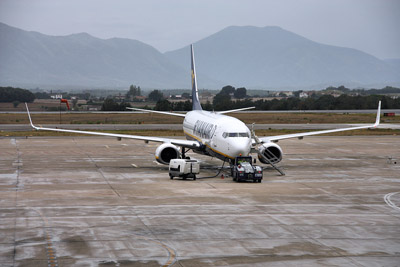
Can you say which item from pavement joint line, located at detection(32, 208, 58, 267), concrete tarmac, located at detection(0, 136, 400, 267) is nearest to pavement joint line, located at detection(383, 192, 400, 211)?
concrete tarmac, located at detection(0, 136, 400, 267)

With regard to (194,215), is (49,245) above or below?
below

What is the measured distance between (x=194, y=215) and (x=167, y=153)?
1735 centimetres

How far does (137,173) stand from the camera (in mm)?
45781

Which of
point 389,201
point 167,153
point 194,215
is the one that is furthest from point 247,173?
point 194,215

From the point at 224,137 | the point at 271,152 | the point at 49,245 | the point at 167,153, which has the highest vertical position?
the point at 224,137

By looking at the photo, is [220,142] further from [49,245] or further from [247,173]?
[49,245]

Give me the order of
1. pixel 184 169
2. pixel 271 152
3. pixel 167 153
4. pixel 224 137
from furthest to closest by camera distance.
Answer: pixel 271 152, pixel 167 153, pixel 224 137, pixel 184 169

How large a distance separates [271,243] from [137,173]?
22703 millimetres

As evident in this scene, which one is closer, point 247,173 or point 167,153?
point 247,173

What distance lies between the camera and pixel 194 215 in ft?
98.2

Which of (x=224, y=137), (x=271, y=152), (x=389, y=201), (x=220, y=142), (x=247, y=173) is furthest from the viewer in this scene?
(x=271, y=152)

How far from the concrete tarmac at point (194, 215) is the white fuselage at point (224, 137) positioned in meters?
1.96

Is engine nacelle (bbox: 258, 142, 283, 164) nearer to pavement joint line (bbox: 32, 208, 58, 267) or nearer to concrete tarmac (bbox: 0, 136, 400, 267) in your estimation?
concrete tarmac (bbox: 0, 136, 400, 267)

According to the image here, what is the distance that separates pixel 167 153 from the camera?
4697 centimetres
